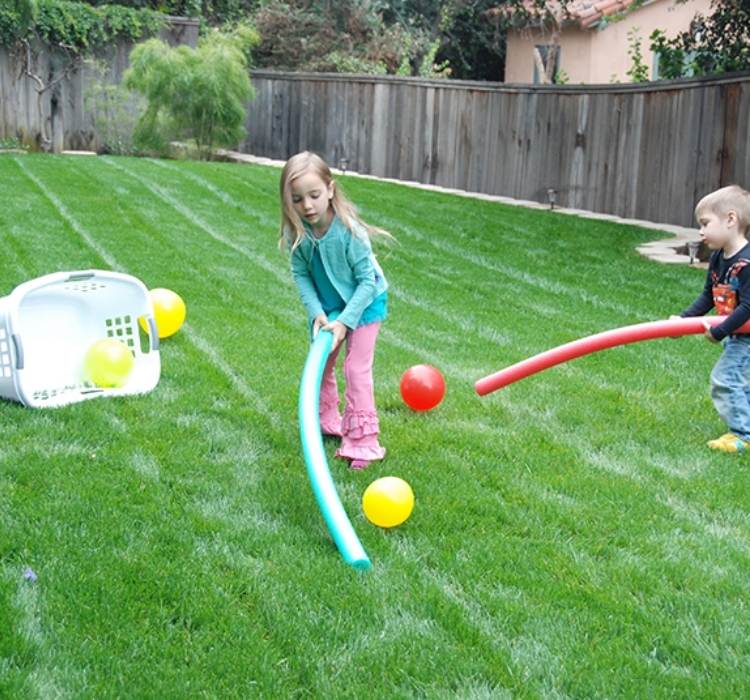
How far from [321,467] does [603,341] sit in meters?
1.82

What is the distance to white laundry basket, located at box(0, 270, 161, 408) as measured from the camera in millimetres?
5258

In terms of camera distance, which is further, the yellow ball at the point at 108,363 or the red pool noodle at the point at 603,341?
the yellow ball at the point at 108,363

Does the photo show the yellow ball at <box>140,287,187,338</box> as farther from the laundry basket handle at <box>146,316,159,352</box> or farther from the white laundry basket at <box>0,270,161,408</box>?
the laundry basket handle at <box>146,316,159,352</box>

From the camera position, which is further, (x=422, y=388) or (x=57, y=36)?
(x=57, y=36)

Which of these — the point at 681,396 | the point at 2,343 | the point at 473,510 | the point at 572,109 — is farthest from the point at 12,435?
the point at 572,109

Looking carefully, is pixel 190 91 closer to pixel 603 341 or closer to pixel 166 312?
pixel 166 312

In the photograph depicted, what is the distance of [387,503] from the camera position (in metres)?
3.83

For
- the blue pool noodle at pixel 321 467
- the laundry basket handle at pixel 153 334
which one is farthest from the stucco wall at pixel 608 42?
the blue pool noodle at pixel 321 467

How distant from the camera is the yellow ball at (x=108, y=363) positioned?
5426mm

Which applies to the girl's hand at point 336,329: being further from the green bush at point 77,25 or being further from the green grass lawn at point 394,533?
the green bush at point 77,25

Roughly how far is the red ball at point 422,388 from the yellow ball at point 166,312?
72.6 inches

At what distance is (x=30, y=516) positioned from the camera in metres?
3.81

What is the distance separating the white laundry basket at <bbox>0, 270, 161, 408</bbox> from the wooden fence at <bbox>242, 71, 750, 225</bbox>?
814 cm

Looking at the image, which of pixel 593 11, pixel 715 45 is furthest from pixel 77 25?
pixel 715 45
